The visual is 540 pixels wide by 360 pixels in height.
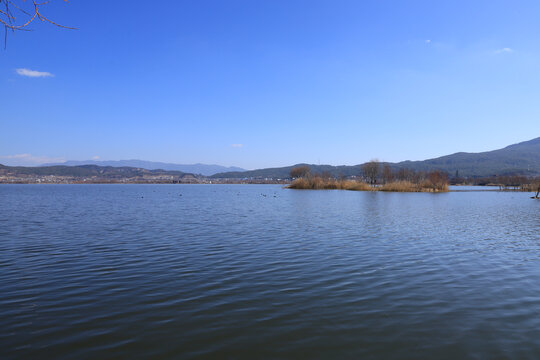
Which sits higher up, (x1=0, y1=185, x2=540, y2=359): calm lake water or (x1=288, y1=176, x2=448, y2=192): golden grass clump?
(x1=288, y1=176, x2=448, y2=192): golden grass clump

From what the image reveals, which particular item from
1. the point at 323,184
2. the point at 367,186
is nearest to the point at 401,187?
the point at 367,186

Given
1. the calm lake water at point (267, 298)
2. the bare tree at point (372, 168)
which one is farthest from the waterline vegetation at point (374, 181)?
the calm lake water at point (267, 298)

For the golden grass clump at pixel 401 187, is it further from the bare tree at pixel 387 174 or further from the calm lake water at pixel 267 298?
the calm lake water at pixel 267 298

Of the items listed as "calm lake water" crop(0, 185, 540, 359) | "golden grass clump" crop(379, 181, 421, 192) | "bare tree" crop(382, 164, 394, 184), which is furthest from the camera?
"bare tree" crop(382, 164, 394, 184)

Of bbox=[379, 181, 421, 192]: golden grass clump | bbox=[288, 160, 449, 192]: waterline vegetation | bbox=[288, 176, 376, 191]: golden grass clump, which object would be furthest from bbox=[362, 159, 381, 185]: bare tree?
bbox=[379, 181, 421, 192]: golden grass clump

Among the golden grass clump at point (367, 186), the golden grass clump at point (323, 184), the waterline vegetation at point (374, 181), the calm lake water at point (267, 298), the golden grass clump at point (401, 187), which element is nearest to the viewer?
the calm lake water at point (267, 298)

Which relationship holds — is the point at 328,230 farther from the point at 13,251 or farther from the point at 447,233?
the point at 13,251

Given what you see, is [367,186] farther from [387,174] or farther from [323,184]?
[387,174]

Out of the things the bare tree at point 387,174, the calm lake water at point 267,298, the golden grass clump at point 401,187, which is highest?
the bare tree at point 387,174

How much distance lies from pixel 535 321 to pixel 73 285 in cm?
1256

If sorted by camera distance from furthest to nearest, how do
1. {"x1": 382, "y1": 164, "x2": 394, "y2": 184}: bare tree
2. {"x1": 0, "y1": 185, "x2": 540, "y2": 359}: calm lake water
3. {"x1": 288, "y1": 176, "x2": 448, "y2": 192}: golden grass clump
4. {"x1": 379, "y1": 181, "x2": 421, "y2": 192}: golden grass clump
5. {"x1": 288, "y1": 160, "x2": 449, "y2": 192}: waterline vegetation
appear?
{"x1": 382, "y1": 164, "x2": 394, "y2": 184}: bare tree, {"x1": 288, "y1": 160, "x2": 449, "y2": 192}: waterline vegetation, {"x1": 288, "y1": 176, "x2": 448, "y2": 192}: golden grass clump, {"x1": 379, "y1": 181, "x2": 421, "y2": 192}: golden grass clump, {"x1": 0, "y1": 185, "x2": 540, "y2": 359}: calm lake water

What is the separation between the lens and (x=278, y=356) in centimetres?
604

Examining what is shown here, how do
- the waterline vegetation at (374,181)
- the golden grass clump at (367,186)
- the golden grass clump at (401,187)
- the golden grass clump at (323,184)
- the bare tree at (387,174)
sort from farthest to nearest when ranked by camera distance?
the bare tree at (387,174) < the golden grass clump at (323,184) < the waterline vegetation at (374,181) < the golden grass clump at (367,186) < the golden grass clump at (401,187)

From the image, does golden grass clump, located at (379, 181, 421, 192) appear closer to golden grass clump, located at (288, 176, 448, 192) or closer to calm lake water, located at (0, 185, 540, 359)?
golden grass clump, located at (288, 176, 448, 192)
